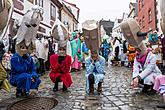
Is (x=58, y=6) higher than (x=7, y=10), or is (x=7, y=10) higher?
(x=58, y=6)

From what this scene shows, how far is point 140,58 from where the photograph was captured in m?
6.63

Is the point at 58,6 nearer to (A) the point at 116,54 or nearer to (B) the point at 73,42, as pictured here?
(A) the point at 116,54

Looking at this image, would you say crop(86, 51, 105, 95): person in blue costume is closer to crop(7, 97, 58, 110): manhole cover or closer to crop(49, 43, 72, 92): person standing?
crop(49, 43, 72, 92): person standing

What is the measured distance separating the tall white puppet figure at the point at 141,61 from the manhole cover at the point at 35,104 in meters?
2.05

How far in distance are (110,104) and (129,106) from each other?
1.43 ft

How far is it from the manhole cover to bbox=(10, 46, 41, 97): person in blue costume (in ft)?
1.20

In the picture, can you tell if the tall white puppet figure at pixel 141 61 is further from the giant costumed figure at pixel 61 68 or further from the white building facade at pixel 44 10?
the white building facade at pixel 44 10

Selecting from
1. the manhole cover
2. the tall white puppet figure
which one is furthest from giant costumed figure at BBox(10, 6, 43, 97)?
the tall white puppet figure

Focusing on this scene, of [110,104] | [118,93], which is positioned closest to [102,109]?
[110,104]

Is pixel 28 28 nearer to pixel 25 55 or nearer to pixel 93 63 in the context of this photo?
pixel 25 55

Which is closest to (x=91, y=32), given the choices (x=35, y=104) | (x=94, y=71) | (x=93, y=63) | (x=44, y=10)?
(x=93, y=63)

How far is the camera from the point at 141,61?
21.5 ft

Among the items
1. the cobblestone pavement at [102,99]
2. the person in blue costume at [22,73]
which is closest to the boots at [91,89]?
the cobblestone pavement at [102,99]

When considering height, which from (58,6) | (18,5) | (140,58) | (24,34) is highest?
(58,6)
